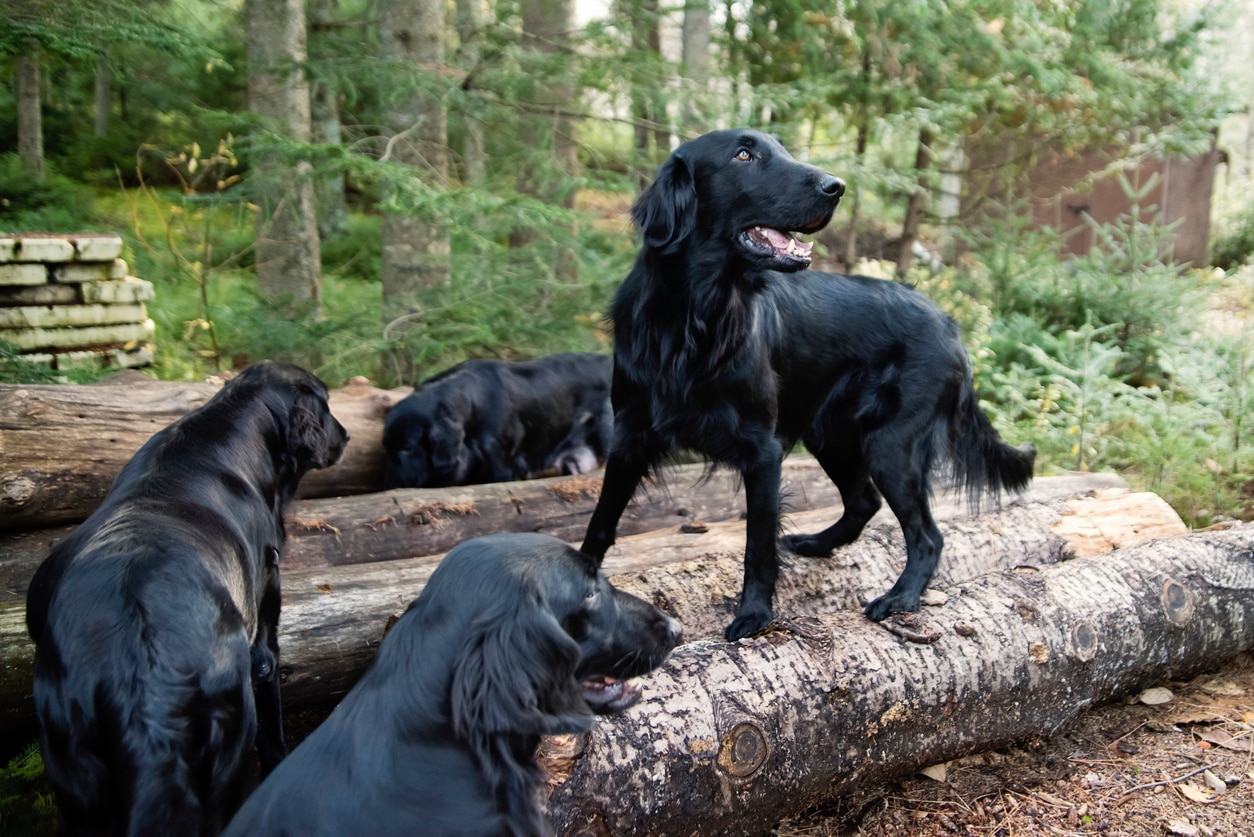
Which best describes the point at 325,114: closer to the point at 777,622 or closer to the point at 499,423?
the point at 499,423

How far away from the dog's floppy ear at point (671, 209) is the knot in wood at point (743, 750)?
1.88 meters

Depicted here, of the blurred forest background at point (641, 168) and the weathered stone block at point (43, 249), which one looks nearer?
the blurred forest background at point (641, 168)

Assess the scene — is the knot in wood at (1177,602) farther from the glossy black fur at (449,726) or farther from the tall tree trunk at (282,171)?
the tall tree trunk at (282,171)

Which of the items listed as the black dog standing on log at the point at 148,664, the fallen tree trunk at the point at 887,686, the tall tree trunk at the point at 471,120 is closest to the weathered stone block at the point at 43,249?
the tall tree trunk at the point at 471,120

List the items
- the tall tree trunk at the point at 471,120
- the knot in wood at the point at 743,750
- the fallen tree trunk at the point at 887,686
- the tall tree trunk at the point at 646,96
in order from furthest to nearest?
the tall tree trunk at the point at 471,120, the tall tree trunk at the point at 646,96, the knot in wood at the point at 743,750, the fallen tree trunk at the point at 887,686

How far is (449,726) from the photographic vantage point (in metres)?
2.12

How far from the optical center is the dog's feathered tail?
4457 millimetres

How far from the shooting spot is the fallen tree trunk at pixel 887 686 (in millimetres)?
2777

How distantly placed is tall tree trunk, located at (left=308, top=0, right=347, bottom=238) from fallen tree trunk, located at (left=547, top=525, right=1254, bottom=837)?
4.98 meters

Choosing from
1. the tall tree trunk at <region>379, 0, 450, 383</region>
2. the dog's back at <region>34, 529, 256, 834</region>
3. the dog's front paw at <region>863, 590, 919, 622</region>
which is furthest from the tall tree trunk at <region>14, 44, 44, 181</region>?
the dog's front paw at <region>863, 590, 919, 622</region>

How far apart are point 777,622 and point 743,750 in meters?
0.63

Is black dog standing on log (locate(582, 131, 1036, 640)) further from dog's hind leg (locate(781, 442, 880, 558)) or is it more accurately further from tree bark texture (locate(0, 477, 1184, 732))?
tree bark texture (locate(0, 477, 1184, 732))

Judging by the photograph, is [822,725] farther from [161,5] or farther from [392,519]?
[161,5]

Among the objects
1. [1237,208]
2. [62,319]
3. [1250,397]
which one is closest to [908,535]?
[1250,397]
